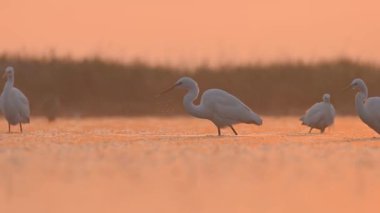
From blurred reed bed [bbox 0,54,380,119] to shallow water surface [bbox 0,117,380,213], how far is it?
1183cm

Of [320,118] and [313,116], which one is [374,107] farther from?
[313,116]

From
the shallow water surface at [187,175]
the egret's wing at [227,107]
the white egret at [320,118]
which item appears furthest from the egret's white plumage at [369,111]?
the egret's wing at [227,107]

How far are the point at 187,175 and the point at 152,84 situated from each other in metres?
18.3

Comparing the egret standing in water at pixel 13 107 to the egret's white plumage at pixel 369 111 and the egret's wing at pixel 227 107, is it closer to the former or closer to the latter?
the egret's wing at pixel 227 107

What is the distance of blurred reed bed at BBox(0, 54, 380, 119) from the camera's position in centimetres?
2486

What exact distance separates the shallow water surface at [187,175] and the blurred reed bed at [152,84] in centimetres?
1183

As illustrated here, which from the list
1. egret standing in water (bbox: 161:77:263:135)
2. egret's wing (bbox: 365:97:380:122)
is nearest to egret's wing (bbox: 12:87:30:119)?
egret standing in water (bbox: 161:77:263:135)

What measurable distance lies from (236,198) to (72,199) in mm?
1056

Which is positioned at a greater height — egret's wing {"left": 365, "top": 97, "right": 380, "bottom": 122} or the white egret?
egret's wing {"left": 365, "top": 97, "right": 380, "bottom": 122}

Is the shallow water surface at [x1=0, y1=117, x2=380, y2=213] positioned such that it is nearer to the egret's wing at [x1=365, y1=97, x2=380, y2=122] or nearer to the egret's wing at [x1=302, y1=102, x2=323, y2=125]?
the egret's wing at [x1=365, y1=97, x2=380, y2=122]

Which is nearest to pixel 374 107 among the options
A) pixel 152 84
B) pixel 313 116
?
pixel 313 116

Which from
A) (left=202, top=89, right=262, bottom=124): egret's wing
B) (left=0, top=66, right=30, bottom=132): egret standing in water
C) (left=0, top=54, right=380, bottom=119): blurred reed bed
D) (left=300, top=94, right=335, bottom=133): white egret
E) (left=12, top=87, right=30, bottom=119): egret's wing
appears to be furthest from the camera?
(left=0, top=54, right=380, bottom=119): blurred reed bed

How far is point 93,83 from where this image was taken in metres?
26.1

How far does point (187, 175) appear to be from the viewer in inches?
314
